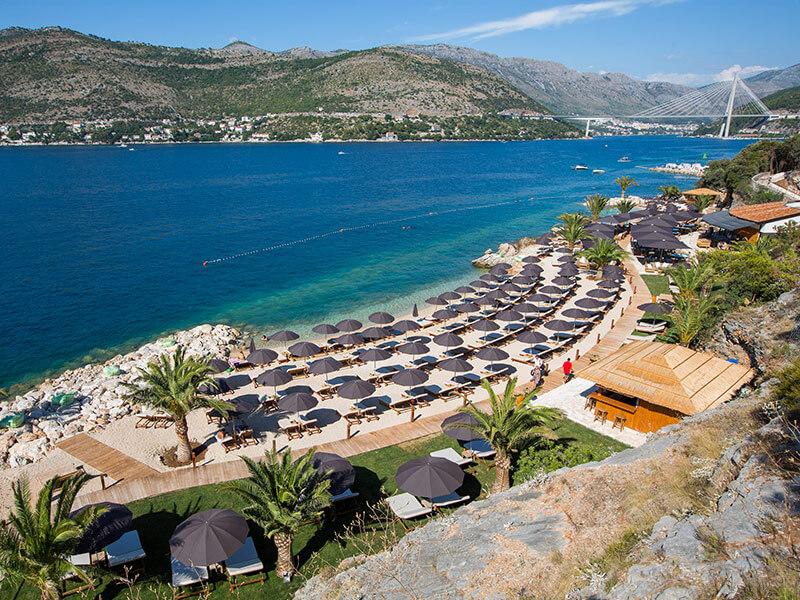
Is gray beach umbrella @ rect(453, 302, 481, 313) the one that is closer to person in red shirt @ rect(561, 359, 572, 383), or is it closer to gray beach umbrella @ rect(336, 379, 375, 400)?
person in red shirt @ rect(561, 359, 572, 383)

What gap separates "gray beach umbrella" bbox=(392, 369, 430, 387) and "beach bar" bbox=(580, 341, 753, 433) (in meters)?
6.71

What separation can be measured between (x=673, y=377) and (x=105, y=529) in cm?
1786

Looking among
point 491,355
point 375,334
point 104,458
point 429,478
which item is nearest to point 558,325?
point 491,355

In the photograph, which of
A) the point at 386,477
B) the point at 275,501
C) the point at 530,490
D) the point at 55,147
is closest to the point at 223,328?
the point at 386,477

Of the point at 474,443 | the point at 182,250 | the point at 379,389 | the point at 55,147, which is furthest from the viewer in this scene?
the point at 55,147

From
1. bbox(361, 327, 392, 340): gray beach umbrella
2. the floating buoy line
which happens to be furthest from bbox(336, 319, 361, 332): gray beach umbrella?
the floating buoy line

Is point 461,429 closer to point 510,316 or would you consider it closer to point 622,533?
point 622,533

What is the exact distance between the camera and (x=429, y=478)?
43.8 ft

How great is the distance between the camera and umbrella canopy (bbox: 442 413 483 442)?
16047mm

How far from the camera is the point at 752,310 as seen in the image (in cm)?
2128

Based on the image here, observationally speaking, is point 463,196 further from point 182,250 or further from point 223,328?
point 223,328

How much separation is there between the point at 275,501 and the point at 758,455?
997 cm

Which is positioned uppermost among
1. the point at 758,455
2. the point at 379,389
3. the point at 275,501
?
the point at 758,455

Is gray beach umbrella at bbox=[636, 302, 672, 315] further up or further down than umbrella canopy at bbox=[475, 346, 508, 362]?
further up
